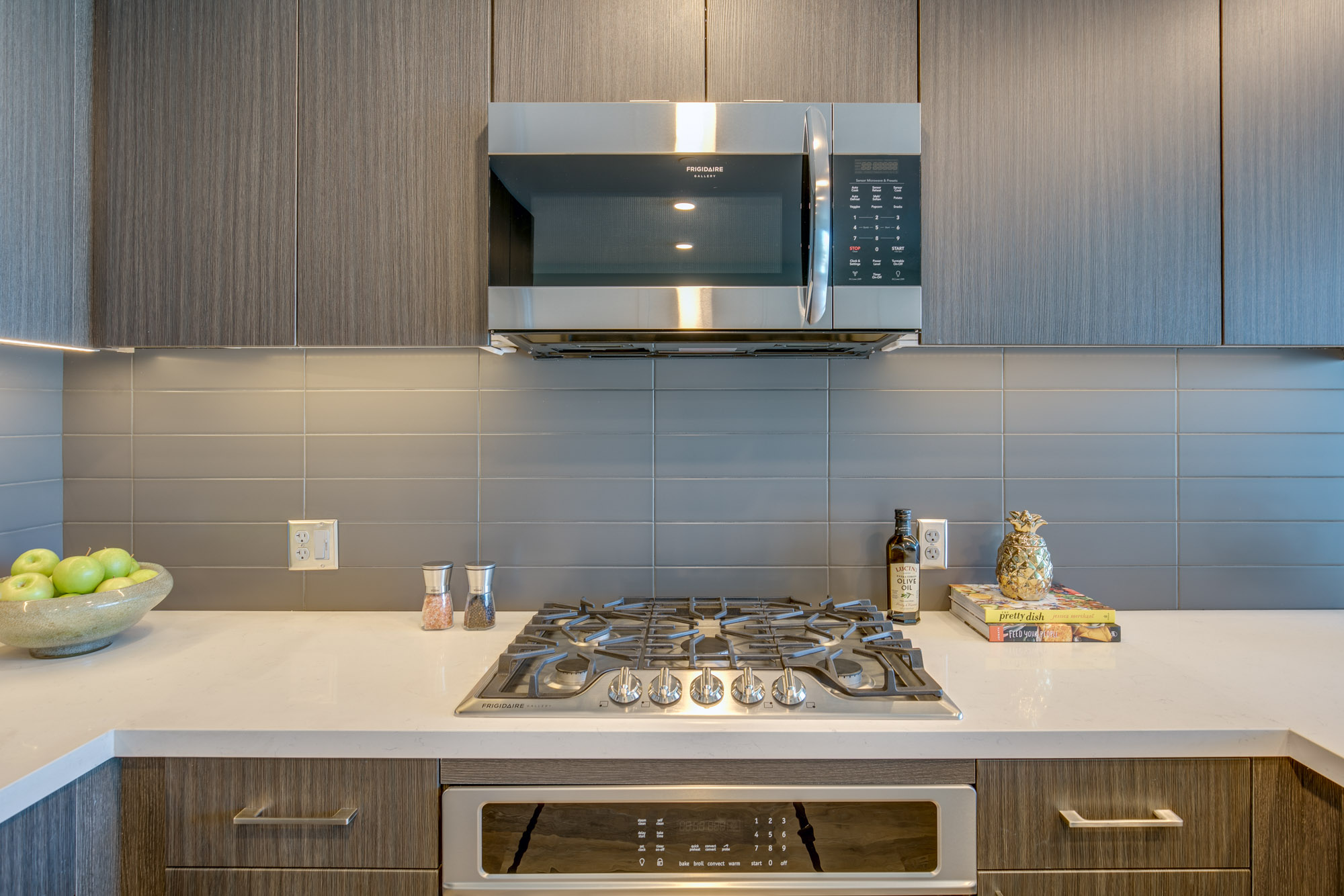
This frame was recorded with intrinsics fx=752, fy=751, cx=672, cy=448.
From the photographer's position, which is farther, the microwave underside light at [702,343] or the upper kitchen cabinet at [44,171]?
the microwave underside light at [702,343]

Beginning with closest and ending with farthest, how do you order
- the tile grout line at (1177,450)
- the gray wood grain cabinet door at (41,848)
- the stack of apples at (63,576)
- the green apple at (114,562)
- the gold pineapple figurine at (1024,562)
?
the gray wood grain cabinet door at (41,848) → the stack of apples at (63,576) → the green apple at (114,562) → the gold pineapple figurine at (1024,562) → the tile grout line at (1177,450)

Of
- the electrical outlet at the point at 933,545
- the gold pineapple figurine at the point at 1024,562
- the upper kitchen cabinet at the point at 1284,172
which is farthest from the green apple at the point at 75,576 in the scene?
the upper kitchen cabinet at the point at 1284,172

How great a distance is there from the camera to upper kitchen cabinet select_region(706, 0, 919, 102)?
1.36 metres

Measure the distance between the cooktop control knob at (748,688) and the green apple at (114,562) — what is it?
113cm

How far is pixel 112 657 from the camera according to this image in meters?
1.30

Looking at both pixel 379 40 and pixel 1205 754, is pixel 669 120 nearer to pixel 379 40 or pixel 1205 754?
pixel 379 40

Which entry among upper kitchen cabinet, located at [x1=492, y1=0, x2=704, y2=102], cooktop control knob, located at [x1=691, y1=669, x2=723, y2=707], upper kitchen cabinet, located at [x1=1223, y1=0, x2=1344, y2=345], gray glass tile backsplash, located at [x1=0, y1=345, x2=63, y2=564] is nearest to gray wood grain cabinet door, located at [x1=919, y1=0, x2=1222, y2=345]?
upper kitchen cabinet, located at [x1=1223, y1=0, x2=1344, y2=345]

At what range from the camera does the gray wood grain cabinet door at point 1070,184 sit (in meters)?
1.36

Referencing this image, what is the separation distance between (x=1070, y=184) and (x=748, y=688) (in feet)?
3.48

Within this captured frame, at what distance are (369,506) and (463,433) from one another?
0.86ft

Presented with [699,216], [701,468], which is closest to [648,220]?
[699,216]

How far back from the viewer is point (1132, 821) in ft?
3.28

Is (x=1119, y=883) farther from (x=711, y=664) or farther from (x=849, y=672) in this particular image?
(x=711, y=664)

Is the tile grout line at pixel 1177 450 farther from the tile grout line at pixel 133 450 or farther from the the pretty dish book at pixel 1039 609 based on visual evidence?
the tile grout line at pixel 133 450
